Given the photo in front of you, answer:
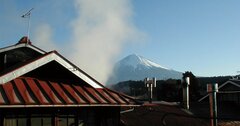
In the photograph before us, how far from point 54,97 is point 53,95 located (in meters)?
0.14

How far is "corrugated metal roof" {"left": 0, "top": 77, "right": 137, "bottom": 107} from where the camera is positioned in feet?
38.0

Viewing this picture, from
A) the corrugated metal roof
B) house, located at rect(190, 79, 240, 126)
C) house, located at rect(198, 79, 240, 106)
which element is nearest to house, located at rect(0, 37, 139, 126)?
the corrugated metal roof

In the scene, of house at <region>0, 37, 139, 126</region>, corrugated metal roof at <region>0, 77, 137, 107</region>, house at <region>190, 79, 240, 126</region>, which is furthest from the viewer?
house at <region>190, 79, 240, 126</region>

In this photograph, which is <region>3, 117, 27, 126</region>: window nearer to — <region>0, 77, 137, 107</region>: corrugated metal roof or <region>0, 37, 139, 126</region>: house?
<region>0, 37, 139, 126</region>: house

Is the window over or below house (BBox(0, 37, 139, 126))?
below

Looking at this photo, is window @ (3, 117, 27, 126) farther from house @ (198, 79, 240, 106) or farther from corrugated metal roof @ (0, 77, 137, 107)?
house @ (198, 79, 240, 106)

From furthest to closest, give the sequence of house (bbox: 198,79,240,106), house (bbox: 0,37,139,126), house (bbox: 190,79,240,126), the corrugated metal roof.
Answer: house (bbox: 198,79,240,106), house (bbox: 190,79,240,126), house (bbox: 0,37,139,126), the corrugated metal roof

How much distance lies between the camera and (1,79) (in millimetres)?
12242

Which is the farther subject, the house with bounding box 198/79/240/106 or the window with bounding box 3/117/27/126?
the house with bounding box 198/79/240/106

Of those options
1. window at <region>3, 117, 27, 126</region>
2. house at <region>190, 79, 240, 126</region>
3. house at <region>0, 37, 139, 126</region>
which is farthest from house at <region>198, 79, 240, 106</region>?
window at <region>3, 117, 27, 126</region>

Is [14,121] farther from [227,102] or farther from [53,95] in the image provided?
[227,102]

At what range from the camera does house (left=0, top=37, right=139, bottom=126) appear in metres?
12.0

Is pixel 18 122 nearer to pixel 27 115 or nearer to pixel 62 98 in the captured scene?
pixel 27 115

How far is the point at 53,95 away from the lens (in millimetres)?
12641
